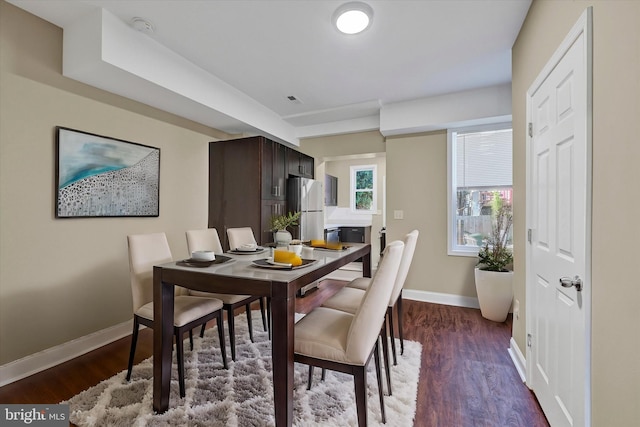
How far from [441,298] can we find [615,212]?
3.01m

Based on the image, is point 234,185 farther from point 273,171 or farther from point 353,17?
point 353,17

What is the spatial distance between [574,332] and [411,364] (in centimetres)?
117

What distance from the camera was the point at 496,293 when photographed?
307 centimetres

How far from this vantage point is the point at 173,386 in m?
1.89

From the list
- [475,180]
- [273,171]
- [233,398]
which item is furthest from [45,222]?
[475,180]

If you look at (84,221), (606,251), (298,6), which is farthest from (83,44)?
(606,251)

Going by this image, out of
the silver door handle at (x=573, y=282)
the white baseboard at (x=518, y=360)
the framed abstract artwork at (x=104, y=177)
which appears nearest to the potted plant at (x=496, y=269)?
the white baseboard at (x=518, y=360)

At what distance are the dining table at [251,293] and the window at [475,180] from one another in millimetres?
2439

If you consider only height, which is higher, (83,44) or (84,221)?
(83,44)

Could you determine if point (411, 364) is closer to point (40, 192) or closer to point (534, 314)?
point (534, 314)

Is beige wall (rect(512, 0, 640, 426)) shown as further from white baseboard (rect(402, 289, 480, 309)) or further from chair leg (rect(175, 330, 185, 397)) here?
white baseboard (rect(402, 289, 480, 309))

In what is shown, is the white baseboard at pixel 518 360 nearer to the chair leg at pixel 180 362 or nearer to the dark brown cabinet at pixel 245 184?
the chair leg at pixel 180 362

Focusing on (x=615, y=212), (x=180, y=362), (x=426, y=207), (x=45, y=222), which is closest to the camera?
(x=615, y=212)

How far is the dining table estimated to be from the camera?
133 centimetres
